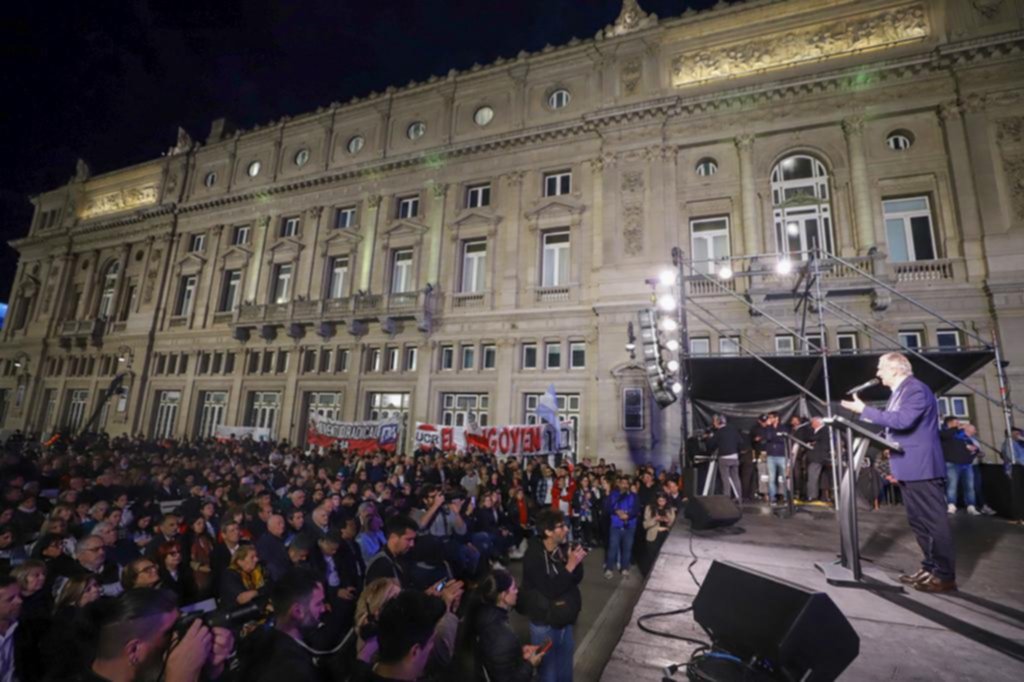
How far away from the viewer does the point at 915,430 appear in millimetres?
4953

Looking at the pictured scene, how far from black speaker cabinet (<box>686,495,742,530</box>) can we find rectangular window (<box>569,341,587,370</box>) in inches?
538

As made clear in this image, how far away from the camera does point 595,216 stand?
22.3 meters

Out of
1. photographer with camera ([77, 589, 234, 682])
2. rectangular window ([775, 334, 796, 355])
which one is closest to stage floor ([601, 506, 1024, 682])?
photographer with camera ([77, 589, 234, 682])

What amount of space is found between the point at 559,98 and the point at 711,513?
74.7 ft

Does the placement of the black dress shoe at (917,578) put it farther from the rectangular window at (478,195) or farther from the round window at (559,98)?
the round window at (559,98)

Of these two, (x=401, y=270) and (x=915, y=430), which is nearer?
(x=915, y=430)

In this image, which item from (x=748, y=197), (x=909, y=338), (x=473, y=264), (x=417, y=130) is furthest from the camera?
(x=417, y=130)

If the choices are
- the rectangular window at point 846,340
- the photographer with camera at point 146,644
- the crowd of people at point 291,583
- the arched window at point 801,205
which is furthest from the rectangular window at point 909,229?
the photographer with camera at point 146,644

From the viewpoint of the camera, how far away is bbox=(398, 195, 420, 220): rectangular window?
2661cm

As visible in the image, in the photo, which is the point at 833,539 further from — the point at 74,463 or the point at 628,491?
the point at 74,463

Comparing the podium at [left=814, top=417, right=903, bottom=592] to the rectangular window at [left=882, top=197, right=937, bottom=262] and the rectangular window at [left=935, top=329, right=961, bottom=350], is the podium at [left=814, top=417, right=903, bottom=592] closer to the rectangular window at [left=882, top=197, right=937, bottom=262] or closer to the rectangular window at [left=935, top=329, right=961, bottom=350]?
the rectangular window at [left=935, top=329, right=961, bottom=350]

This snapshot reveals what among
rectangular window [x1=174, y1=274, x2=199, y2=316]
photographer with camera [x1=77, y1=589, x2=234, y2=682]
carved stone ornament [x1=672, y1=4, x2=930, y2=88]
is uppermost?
carved stone ornament [x1=672, y1=4, x2=930, y2=88]

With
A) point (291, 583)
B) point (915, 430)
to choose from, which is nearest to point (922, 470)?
point (915, 430)

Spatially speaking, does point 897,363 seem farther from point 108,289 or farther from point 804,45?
point 108,289
